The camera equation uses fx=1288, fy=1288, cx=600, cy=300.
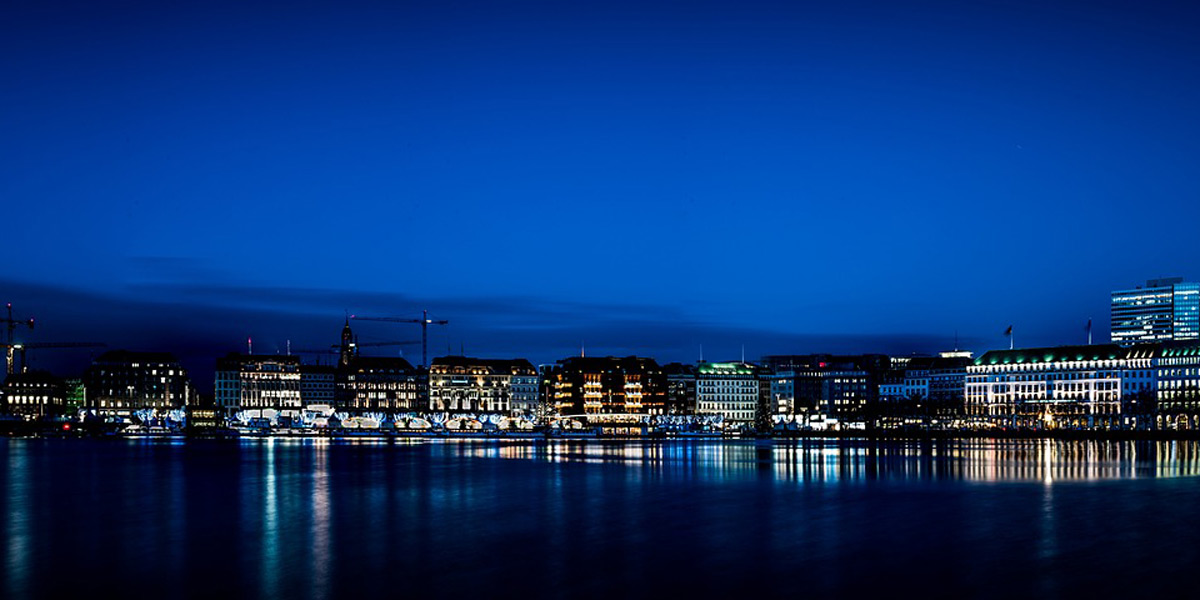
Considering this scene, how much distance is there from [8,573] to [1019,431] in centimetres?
16274

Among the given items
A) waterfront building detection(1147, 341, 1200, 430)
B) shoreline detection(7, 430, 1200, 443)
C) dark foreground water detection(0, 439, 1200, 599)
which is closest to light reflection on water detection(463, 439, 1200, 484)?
dark foreground water detection(0, 439, 1200, 599)

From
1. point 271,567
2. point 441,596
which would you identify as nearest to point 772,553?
point 441,596

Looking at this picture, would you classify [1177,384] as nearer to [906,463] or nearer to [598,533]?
[906,463]

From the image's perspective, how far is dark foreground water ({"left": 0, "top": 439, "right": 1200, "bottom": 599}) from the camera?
31344 millimetres

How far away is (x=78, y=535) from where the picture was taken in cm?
4088

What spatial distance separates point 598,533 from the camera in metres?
41.8

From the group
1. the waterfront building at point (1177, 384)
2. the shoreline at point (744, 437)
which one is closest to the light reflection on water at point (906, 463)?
the shoreline at point (744, 437)

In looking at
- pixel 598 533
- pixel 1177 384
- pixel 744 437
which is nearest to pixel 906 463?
pixel 598 533

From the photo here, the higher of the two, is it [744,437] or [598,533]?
[598,533]

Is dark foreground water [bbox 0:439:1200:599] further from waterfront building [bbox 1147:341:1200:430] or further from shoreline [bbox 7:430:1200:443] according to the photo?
waterfront building [bbox 1147:341:1200:430]

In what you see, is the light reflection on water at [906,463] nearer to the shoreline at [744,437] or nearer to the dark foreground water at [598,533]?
the dark foreground water at [598,533]

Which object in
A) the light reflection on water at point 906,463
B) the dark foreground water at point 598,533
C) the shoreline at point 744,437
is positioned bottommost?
the shoreline at point 744,437

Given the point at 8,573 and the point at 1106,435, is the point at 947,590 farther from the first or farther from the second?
the point at 1106,435

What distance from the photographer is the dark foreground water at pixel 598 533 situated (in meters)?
31.3
